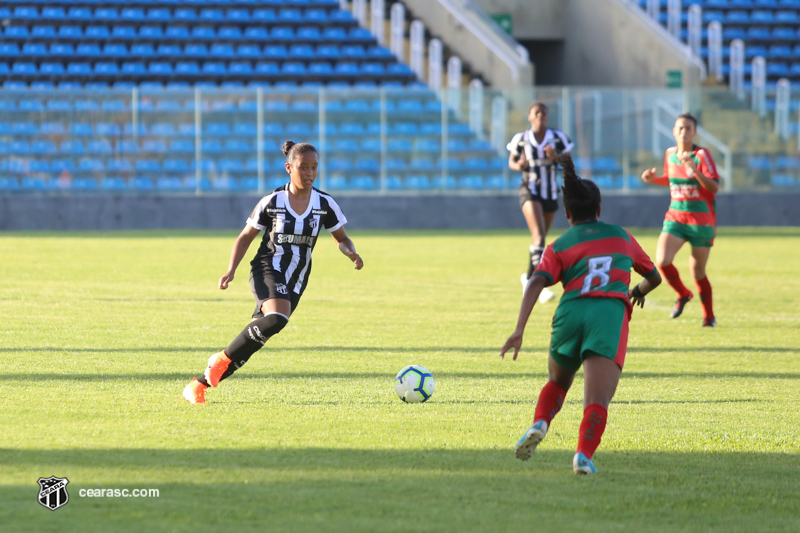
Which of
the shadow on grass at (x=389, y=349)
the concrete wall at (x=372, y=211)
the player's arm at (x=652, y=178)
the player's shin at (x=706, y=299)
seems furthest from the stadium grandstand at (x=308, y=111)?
the shadow on grass at (x=389, y=349)

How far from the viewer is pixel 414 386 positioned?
248 inches

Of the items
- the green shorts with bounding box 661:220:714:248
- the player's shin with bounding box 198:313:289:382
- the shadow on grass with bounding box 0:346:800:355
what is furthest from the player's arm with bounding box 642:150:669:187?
the player's shin with bounding box 198:313:289:382

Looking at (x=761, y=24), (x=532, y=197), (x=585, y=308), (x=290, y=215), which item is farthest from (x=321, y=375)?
(x=761, y=24)

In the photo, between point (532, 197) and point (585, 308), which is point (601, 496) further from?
point (532, 197)

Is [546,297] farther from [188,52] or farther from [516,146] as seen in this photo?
[188,52]

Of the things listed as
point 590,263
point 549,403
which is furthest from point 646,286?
point 549,403

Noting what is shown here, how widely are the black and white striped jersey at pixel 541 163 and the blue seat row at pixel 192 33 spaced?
57.4 feet

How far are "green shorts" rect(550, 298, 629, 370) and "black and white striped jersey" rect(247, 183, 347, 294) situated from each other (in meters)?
2.11

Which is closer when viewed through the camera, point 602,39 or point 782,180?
point 782,180

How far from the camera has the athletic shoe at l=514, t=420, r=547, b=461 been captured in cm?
469

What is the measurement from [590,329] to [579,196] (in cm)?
62

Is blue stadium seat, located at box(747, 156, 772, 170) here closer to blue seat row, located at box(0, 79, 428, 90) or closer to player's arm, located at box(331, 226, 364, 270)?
blue seat row, located at box(0, 79, 428, 90)

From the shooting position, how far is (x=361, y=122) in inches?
949

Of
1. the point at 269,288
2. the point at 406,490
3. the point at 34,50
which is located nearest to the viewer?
the point at 406,490
